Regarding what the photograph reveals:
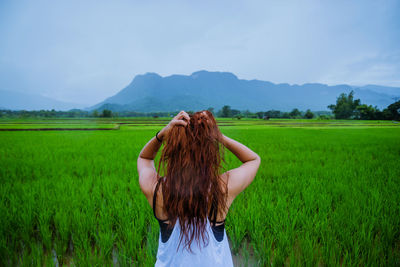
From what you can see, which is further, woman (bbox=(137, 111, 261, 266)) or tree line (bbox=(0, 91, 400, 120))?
tree line (bbox=(0, 91, 400, 120))

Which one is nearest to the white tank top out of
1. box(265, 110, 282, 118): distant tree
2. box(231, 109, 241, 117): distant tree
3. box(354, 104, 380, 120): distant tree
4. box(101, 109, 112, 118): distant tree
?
box(231, 109, 241, 117): distant tree

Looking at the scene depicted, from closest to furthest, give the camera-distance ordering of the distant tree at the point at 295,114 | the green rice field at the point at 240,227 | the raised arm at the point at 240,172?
the raised arm at the point at 240,172 < the green rice field at the point at 240,227 < the distant tree at the point at 295,114

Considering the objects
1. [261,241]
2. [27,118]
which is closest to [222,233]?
[261,241]

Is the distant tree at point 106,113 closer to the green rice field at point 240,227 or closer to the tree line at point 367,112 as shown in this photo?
the green rice field at point 240,227

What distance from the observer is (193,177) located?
872 mm

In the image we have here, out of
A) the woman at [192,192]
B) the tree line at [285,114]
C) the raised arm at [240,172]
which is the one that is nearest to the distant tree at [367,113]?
the tree line at [285,114]

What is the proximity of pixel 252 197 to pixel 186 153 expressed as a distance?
2.26 m

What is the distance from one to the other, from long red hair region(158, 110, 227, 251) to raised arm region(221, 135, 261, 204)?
2.7 inches

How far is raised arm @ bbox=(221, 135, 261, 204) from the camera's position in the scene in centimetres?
97

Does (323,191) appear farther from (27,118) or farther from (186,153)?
(27,118)

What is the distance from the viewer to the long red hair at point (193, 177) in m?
0.86

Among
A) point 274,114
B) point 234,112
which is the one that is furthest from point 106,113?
point 274,114

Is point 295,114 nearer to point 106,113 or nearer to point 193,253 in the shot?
point 106,113

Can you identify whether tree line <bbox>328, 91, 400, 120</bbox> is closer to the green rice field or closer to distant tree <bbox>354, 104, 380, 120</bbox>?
distant tree <bbox>354, 104, 380, 120</bbox>
